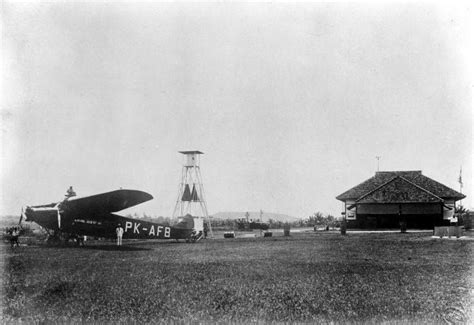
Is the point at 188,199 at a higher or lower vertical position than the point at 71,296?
higher

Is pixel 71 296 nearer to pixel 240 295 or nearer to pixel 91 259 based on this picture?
pixel 240 295

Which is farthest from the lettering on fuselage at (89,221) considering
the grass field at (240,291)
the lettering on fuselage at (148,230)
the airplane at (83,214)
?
the grass field at (240,291)

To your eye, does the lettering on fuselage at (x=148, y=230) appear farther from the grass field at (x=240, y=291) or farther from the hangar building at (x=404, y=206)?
the hangar building at (x=404, y=206)

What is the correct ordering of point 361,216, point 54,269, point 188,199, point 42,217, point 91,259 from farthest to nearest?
point 361,216 < point 188,199 < point 42,217 < point 91,259 < point 54,269

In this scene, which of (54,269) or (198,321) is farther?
(54,269)

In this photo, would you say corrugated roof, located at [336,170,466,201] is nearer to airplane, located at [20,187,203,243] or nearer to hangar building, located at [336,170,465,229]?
hangar building, located at [336,170,465,229]

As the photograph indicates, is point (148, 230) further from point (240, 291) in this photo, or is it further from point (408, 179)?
point (408, 179)

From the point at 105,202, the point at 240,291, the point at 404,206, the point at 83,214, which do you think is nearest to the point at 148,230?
the point at 83,214

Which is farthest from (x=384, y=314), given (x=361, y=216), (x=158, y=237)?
(x=361, y=216)
